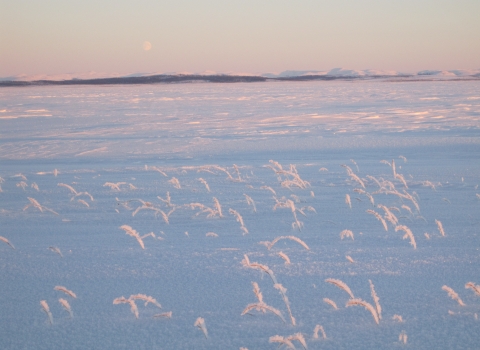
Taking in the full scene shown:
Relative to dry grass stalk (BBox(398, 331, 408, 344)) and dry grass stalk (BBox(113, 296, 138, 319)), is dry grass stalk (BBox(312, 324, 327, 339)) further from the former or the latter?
dry grass stalk (BBox(113, 296, 138, 319))

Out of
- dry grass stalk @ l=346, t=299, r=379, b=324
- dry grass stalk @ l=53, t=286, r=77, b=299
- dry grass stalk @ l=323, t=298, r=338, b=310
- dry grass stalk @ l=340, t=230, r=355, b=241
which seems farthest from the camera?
dry grass stalk @ l=340, t=230, r=355, b=241

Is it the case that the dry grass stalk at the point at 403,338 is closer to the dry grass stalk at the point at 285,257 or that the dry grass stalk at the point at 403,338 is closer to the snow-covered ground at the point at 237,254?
the snow-covered ground at the point at 237,254

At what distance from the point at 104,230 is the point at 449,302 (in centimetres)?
245

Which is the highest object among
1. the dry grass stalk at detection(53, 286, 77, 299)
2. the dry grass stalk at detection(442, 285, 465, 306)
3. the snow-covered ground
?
the dry grass stalk at detection(442, 285, 465, 306)

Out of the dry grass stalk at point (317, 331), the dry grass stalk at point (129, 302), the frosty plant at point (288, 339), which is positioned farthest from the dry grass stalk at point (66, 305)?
the dry grass stalk at point (317, 331)

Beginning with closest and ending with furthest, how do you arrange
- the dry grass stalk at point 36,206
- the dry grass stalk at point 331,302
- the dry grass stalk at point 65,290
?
the dry grass stalk at point 331,302, the dry grass stalk at point 65,290, the dry grass stalk at point 36,206

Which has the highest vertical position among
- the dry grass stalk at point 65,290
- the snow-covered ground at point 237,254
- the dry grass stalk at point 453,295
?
the dry grass stalk at point 453,295

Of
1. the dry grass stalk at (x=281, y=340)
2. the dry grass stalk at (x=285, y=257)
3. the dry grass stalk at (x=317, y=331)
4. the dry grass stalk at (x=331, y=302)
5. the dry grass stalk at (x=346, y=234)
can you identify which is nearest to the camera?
the dry grass stalk at (x=281, y=340)

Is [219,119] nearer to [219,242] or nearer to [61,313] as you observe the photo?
[219,242]

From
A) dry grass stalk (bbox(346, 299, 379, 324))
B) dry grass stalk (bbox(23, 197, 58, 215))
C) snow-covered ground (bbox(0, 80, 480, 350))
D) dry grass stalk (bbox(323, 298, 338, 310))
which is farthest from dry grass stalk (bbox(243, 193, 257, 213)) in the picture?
dry grass stalk (bbox(346, 299, 379, 324))

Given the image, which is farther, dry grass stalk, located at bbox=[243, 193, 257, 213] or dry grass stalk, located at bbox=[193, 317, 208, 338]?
dry grass stalk, located at bbox=[243, 193, 257, 213]

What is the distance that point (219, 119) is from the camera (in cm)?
1539

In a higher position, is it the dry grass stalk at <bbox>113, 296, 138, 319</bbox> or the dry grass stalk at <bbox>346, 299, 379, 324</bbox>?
the dry grass stalk at <bbox>346, 299, 379, 324</bbox>

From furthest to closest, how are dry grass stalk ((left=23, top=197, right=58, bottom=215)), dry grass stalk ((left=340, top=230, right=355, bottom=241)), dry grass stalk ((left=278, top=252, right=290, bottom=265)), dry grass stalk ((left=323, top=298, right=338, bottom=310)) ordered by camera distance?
dry grass stalk ((left=23, top=197, right=58, bottom=215))
dry grass stalk ((left=340, top=230, right=355, bottom=241))
dry grass stalk ((left=278, top=252, right=290, bottom=265))
dry grass stalk ((left=323, top=298, right=338, bottom=310))
